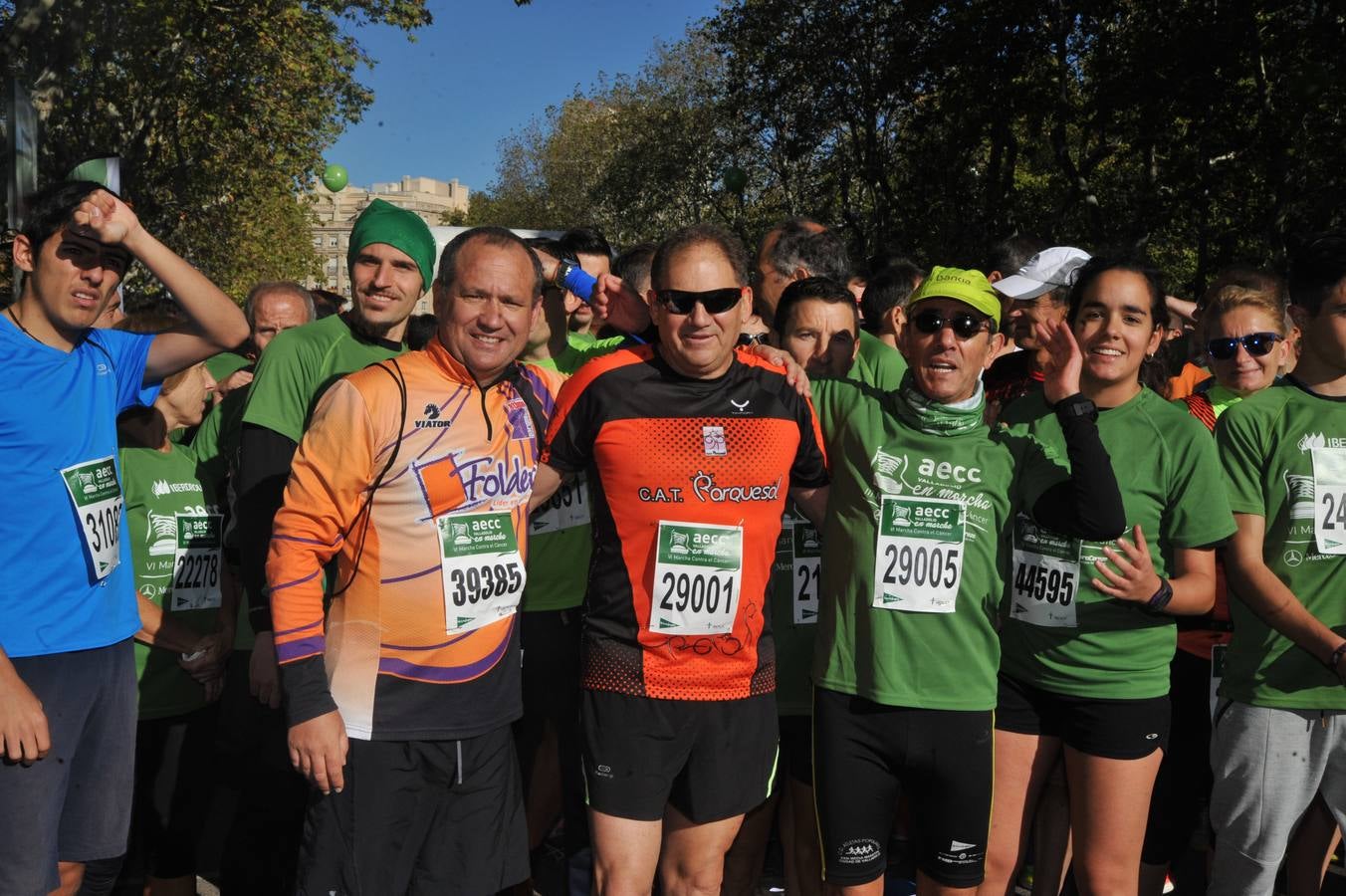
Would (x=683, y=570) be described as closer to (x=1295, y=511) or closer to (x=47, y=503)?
(x=47, y=503)

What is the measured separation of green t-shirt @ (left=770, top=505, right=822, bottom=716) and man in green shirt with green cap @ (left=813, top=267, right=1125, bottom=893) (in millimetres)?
582

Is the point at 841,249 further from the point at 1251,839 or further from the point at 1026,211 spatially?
the point at 1026,211

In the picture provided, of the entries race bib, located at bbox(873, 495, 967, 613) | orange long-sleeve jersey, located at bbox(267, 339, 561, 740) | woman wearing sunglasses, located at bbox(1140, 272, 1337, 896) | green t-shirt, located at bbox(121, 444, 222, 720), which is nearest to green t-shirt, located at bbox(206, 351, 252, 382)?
green t-shirt, located at bbox(121, 444, 222, 720)

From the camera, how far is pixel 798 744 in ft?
13.4

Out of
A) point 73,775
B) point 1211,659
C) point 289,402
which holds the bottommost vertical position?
point 73,775

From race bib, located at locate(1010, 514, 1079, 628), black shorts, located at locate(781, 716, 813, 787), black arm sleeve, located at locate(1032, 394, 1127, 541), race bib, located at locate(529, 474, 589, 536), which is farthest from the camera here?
race bib, located at locate(529, 474, 589, 536)

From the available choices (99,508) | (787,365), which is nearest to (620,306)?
(787,365)

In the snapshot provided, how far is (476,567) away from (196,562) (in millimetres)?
1645

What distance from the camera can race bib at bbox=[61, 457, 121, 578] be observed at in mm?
3326

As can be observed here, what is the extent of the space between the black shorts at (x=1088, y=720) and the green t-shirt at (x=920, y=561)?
0.26m

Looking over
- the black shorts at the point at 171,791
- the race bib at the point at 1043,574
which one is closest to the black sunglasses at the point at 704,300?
the race bib at the point at 1043,574

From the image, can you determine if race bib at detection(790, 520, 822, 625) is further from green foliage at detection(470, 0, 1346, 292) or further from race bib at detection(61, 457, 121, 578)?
green foliage at detection(470, 0, 1346, 292)

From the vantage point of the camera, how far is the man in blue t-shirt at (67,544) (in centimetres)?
317

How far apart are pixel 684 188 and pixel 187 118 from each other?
1571 centimetres
